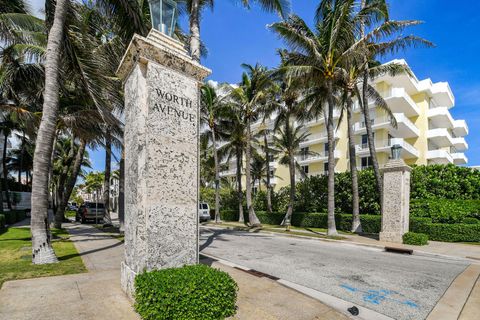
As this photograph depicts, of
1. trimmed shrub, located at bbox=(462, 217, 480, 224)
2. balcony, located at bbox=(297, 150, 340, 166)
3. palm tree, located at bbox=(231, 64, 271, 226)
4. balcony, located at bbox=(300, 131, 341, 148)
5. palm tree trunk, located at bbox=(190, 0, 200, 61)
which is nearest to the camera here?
palm tree trunk, located at bbox=(190, 0, 200, 61)

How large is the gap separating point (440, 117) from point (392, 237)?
32412mm

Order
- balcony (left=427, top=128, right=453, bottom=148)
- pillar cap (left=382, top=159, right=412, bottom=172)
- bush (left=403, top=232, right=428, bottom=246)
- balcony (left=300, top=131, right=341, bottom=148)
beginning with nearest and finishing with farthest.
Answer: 1. bush (left=403, top=232, right=428, bottom=246)
2. pillar cap (left=382, top=159, right=412, bottom=172)
3. balcony (left=427, top=128, right=453, bottom=148)
4. balcony (left=300, top=131, right=341, bottom=148)

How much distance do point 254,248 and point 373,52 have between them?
13820 mm

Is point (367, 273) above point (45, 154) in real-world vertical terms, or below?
below

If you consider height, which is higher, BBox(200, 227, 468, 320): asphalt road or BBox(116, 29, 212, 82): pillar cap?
A: BBox(116, 29, 212, 82): pillar cap

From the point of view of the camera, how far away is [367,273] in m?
8.07

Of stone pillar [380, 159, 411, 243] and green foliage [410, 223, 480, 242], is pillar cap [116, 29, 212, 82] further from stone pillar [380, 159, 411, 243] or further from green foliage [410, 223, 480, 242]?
green foliage [410, 223, 480, 242]

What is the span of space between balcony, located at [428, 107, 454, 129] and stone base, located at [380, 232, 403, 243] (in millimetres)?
30663

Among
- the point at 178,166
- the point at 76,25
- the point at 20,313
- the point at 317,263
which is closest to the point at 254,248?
the point at 317,263

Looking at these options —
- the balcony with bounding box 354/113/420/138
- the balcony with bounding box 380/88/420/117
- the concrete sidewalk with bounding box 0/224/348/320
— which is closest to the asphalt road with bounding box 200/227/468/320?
the concrete sidewalk with bounding box 0/224/348/320

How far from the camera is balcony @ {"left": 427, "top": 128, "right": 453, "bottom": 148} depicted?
3766cm

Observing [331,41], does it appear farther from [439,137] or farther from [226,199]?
[439,137]

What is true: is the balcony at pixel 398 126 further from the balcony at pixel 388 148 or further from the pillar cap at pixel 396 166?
the pillar cap at pixel 396 166

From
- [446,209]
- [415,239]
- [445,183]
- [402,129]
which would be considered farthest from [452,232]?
[402,129]
